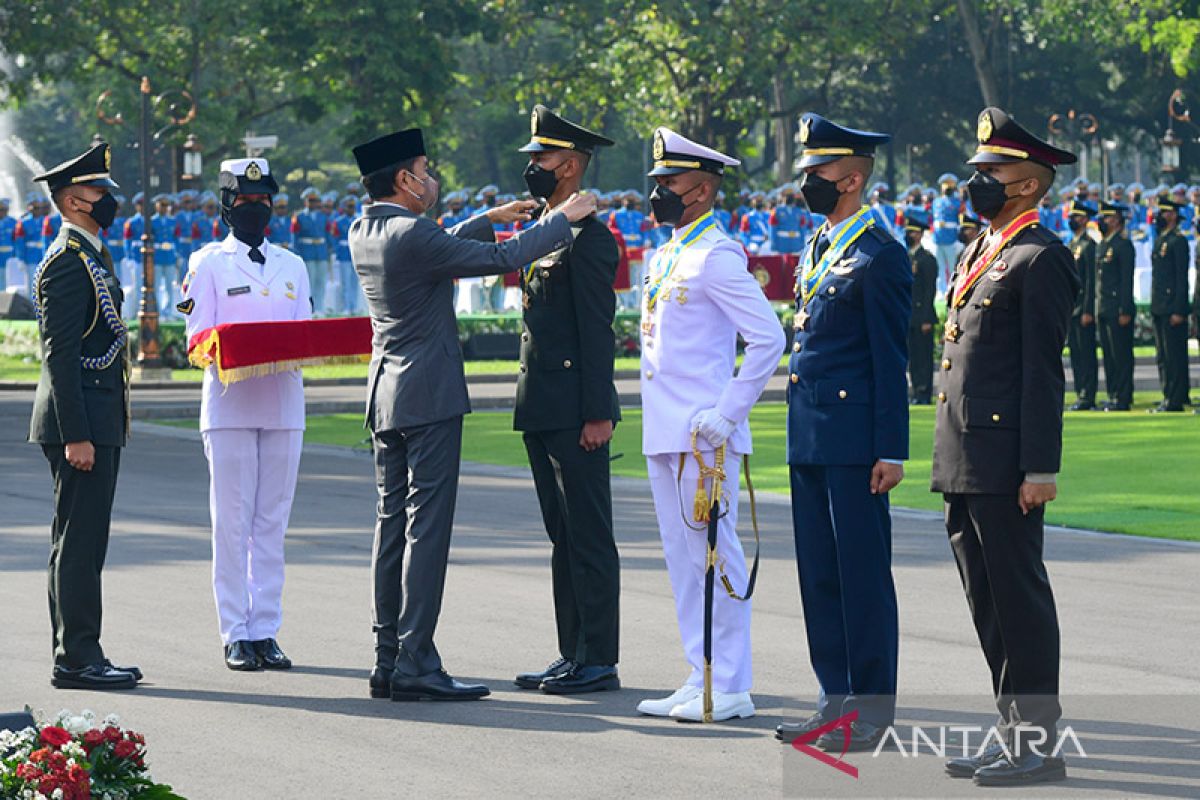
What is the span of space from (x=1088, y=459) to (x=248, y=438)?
37.5ft

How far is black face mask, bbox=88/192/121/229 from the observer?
30.8 feet

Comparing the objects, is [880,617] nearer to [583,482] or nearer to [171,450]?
[583,482]

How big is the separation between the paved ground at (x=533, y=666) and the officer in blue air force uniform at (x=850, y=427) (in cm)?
37

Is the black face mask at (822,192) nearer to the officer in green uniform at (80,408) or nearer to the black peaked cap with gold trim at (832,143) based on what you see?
the black peaked cap with gold trim at (832,143)

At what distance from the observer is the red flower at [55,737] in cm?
576

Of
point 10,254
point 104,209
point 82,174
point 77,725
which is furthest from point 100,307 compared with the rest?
point 10,254

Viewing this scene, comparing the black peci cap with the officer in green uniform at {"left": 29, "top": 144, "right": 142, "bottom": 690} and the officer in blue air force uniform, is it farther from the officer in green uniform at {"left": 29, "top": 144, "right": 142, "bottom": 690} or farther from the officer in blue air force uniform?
the officer in blue air force uniform

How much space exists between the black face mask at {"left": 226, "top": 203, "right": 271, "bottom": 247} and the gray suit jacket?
3.20 ft

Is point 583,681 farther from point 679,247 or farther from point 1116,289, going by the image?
point 1116,289

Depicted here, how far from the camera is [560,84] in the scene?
5284cm

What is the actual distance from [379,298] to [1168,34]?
4113 centimetres

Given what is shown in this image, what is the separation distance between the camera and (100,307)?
30.6 feet

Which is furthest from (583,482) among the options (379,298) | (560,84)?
(560,84)

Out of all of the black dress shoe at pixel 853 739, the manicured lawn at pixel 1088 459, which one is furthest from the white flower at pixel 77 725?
the manicured lawn at pixel 1088 459
